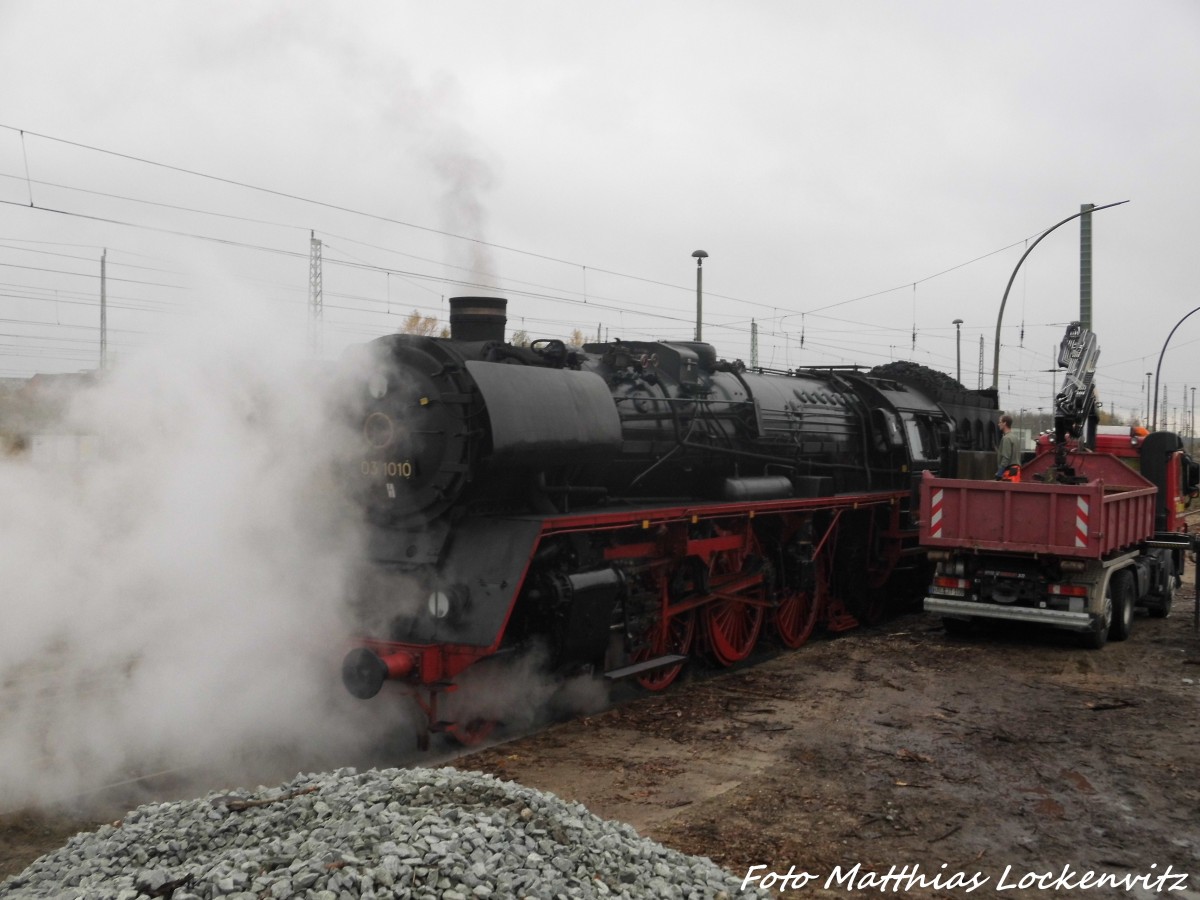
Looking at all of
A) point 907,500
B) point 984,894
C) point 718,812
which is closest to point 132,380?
point 718,812

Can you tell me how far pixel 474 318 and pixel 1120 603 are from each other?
8.52 m

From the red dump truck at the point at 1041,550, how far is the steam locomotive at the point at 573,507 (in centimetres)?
144

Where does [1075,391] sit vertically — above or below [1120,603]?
above

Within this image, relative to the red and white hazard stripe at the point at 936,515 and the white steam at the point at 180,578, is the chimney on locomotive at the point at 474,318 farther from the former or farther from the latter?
the red and white hazard stripe at the point at 936,515

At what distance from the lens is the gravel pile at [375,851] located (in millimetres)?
4109

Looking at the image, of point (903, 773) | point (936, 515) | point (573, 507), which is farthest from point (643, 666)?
point (936, 515)

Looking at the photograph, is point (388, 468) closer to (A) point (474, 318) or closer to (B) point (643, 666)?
(A) point (474, 318)

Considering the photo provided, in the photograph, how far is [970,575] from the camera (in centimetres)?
1195

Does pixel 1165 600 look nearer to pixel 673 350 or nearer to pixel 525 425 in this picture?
pixel 673 350

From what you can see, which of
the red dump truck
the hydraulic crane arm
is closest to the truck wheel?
the red dump truck

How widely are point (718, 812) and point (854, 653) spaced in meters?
5.56

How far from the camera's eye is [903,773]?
7.02 meters

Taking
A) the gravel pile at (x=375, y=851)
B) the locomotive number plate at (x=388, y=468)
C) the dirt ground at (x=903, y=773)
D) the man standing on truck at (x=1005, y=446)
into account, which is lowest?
the dirt ground at (x=903, y=773)

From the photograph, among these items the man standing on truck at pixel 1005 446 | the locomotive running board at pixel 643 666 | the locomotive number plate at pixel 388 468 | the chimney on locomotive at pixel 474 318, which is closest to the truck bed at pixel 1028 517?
the locomotive running board at pixel 643 666
